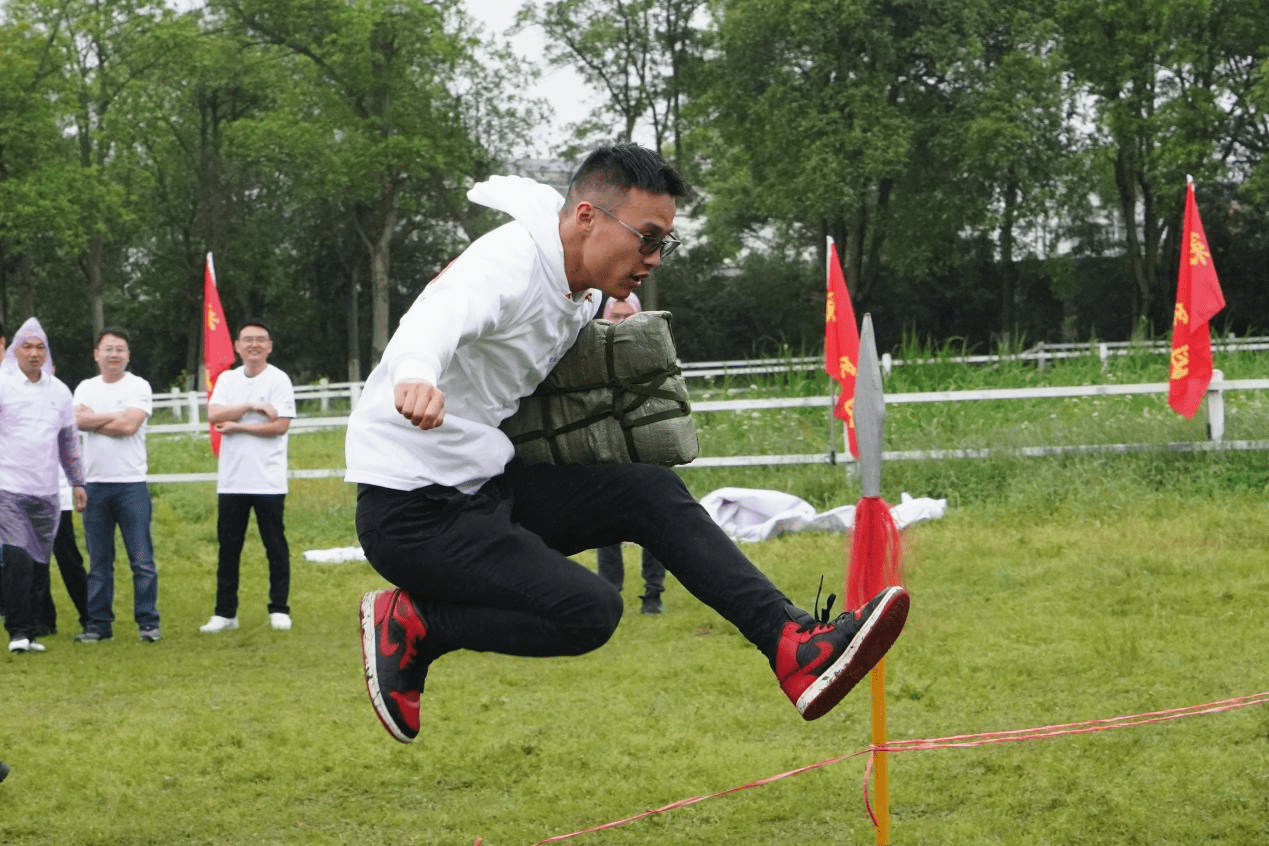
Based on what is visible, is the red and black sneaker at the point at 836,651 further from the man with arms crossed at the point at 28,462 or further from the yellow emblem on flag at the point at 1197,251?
the yellow emblem on flag at the point at 1197,251

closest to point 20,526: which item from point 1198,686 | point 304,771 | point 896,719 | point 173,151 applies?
point 304,771

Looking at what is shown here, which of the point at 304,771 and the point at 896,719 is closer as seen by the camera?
the point at 304,771

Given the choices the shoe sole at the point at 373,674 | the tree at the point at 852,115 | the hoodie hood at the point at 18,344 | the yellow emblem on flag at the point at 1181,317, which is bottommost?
the shoe sole at the point at 373,674

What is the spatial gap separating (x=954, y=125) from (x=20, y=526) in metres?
30.0

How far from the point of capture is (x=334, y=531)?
13969 millimetres

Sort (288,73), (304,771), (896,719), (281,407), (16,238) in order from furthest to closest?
(288,73) → (16,238) → (281,407) → (896,719) → (304,771)

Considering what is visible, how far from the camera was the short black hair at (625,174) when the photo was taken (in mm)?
3719

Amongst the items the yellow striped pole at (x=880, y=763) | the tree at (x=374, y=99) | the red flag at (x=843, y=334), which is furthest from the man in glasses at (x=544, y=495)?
the tree at (x=374, y=99)

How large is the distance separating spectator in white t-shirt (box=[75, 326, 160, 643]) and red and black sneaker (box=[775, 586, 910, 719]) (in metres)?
6.48

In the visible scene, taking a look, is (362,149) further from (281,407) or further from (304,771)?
(304,771)

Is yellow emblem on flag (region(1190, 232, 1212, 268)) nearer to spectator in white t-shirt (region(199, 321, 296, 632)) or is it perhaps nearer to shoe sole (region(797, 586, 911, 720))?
spectator in white t-shirt (region(199, 321, 296, 632))

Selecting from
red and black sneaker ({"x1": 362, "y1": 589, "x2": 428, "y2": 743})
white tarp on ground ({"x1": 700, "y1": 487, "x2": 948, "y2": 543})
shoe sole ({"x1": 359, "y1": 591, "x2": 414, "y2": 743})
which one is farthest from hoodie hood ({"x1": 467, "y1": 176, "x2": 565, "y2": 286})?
white tarp on ground ({"x1": 700, "y1": 487, "x2": 948, "y2": 543})

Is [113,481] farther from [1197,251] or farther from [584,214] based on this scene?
[1197,251]

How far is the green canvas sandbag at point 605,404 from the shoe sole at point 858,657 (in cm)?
70
